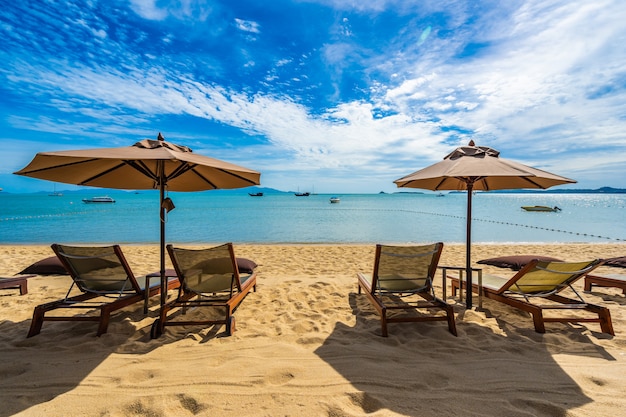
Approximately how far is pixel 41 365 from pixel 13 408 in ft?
2.10

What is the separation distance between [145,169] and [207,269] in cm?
138

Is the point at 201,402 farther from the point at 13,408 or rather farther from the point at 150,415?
the point at 13,408

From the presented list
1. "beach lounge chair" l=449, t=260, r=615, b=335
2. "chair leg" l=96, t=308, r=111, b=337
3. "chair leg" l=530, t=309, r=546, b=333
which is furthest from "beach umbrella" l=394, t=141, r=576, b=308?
"chair leg" l=96, t=308, r=111, b=337

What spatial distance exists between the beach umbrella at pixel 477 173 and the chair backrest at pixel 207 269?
8.14 feet

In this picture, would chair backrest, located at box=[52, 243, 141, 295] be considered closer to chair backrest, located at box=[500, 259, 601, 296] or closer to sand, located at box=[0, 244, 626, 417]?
sand, located at box=[0, 244, 626, 417]

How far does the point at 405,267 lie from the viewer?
367 centimetres

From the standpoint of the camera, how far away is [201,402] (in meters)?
2.12

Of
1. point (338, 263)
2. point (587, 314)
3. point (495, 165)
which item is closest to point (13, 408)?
point (495, 165)

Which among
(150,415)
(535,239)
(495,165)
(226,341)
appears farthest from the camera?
(535,239)

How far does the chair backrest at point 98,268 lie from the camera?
11.2 ft

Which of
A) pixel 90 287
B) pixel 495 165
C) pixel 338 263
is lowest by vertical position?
pixel 338 263

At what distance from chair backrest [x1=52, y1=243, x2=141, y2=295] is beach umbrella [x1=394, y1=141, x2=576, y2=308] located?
11.8ft

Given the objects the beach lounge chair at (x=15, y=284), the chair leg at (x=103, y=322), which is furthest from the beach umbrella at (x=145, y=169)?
the beach lounge chair at (x=15, y=284)

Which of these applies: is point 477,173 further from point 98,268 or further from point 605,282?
point 98,268
